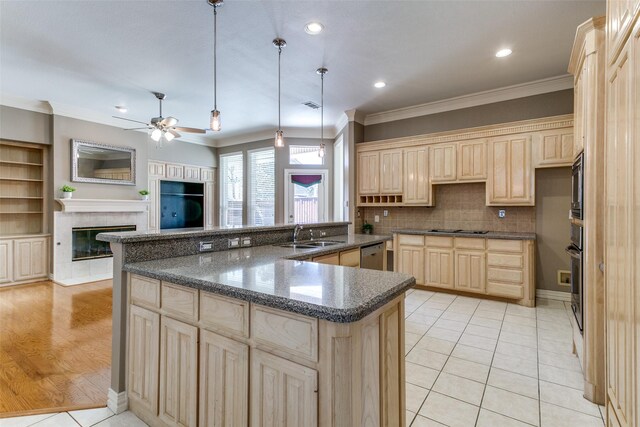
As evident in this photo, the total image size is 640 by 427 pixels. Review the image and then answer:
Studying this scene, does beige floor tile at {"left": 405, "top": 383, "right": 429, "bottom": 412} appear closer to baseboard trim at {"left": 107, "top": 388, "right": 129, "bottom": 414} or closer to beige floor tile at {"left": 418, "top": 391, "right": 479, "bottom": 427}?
beige floor tile at {"left": 418, "top": 391, "right": 479, "bottom": 427}

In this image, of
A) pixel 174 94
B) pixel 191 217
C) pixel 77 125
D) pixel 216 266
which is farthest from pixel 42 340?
pixel 191 217

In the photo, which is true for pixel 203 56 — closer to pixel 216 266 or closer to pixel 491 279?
pixel 216 266

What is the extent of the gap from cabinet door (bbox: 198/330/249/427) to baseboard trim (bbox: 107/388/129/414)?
76 centimetres

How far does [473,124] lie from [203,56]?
3840 millimetres

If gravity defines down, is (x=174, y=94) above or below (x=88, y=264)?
above

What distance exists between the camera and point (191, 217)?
7398 millimetres

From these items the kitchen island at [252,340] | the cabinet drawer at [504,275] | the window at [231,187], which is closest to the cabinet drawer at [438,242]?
the cabinet drawer at [504,275]

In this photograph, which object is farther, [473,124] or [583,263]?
[473,124]

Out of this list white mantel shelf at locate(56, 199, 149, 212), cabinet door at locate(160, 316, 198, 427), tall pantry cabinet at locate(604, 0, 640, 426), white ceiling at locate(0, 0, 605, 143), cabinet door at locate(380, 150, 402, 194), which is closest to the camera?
tall pantry cabinet at locate(604, 0, 640, 426)

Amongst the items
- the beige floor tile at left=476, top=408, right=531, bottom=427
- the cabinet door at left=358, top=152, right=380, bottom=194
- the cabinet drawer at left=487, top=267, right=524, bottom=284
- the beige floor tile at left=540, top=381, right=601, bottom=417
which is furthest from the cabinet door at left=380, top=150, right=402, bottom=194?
the beige floor tile at left=476, top=408, right=531, bottom=427

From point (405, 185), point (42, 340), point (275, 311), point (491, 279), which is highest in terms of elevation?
point (405, 185)

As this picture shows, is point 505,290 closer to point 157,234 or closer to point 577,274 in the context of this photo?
point 577,274

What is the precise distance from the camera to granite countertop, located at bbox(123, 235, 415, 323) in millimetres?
1157

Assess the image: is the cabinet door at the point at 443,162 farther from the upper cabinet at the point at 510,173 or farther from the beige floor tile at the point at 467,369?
the beige floor tile at the point at 467,369
